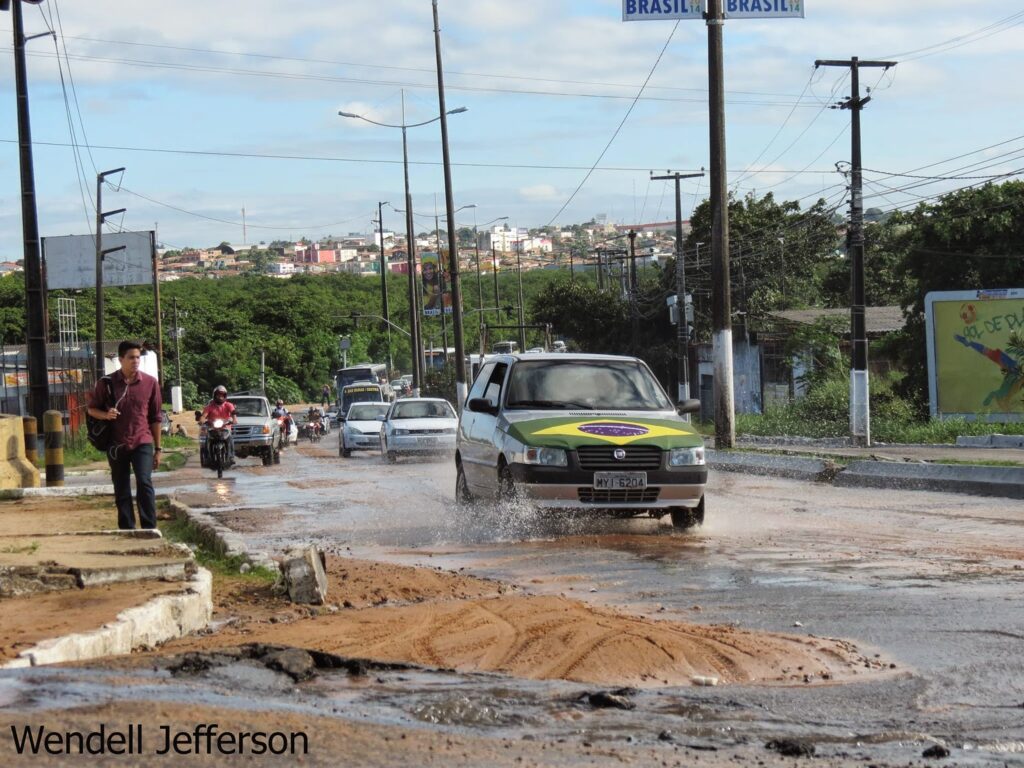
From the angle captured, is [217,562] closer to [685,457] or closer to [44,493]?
[685,457]

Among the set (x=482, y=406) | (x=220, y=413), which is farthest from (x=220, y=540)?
(x=220, y=413)

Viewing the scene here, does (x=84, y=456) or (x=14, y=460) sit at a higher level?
(x=14, y=460)

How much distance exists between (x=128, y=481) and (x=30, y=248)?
11952 millimetres

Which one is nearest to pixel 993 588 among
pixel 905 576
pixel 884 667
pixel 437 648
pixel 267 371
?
pixel 905 576

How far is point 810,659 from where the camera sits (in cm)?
678

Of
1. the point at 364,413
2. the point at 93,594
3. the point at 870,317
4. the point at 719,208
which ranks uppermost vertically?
the point at 719,208

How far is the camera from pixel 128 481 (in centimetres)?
1216

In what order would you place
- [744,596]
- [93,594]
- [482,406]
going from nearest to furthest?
1. [93,594]
2. [744,596]
3. [482,406]

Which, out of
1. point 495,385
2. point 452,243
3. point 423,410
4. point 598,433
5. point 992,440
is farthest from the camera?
point 452,243

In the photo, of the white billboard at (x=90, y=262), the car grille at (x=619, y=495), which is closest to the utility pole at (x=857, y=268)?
the car grille at (x=619, y=495)

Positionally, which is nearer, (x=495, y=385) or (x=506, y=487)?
(x=506, y=487)

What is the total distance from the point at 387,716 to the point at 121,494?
757 centimetres

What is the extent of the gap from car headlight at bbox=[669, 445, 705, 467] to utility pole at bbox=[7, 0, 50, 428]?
1267 cm

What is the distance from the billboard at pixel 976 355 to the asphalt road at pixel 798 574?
1470 cm
